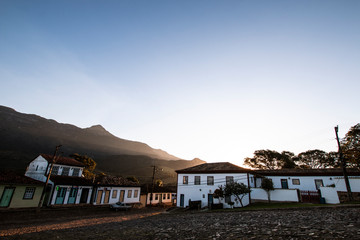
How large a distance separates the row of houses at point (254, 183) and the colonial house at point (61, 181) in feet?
67.3

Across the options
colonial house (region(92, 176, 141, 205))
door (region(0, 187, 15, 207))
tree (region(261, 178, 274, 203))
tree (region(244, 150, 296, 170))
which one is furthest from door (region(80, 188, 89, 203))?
tree (region(244, 150, 296, 170))

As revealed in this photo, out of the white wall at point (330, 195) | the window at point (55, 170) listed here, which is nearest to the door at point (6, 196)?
the window at point (55, 170)

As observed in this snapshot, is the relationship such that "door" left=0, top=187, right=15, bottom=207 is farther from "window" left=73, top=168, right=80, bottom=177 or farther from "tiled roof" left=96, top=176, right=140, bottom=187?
"tiled roof" left=96, top=176, right=140, bottom=187

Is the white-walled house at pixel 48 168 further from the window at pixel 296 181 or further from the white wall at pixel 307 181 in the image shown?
the window at pixel 296 181

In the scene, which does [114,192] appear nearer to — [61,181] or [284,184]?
[61,181]

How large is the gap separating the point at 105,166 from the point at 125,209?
10779 cm

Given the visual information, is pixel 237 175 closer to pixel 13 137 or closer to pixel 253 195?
pixel 253 195

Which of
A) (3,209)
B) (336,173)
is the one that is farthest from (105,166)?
(336,173)

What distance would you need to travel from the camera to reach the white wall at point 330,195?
21.9 m

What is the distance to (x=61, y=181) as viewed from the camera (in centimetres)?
3525

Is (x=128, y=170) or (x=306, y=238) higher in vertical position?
(x=128, y=170)

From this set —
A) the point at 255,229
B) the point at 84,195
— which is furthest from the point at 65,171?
the point at 255,229

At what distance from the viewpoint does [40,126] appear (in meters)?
190

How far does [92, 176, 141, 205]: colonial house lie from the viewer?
40.4 metres
